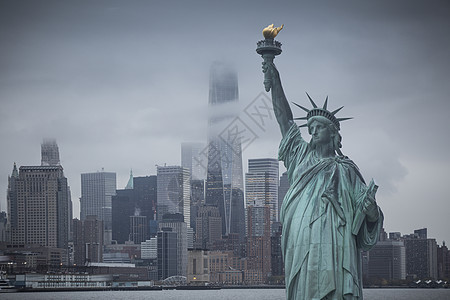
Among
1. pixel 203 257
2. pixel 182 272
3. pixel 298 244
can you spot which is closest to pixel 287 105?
pixel 298 244

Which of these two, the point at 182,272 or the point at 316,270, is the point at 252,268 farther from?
the point at 316,270

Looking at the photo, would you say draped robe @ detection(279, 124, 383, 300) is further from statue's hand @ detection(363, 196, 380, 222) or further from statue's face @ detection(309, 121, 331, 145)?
statue's face @ detection(309, 121, 331, 145)

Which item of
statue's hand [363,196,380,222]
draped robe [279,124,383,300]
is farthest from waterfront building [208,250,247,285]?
statue's hand [363,196,380,222]

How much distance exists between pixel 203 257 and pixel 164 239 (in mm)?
18084

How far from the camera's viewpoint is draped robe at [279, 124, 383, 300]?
18.6 metres

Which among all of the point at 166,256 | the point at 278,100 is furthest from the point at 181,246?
the point at 278,100

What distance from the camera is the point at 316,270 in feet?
61.2

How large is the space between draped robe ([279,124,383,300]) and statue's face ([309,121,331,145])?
1.17ft

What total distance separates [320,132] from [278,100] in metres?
1.11

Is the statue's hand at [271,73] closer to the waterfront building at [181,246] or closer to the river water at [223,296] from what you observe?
Result: the river water at [223,296]

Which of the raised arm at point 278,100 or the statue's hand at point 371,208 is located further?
the raised arm at point 278,100

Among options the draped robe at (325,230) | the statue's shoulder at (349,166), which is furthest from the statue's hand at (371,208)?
the statue's shoulder at (349,166)

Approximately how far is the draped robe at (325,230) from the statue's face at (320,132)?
1.17ft

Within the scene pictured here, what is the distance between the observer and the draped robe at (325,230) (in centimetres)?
1862
